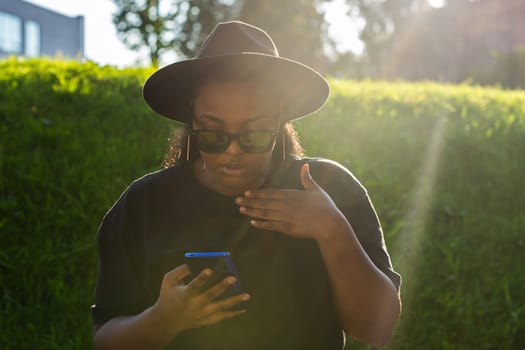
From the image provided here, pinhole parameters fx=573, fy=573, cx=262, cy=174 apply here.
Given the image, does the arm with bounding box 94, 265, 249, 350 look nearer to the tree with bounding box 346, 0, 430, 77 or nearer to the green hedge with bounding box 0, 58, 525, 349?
the green hedge with bounding box 0, 58, 525, 349

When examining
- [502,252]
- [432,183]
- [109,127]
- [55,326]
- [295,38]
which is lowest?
[55,326]

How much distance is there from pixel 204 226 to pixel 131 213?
12.2 inches

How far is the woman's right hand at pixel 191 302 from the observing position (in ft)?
5.84

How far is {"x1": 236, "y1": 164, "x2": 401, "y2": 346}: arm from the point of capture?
6.21ft

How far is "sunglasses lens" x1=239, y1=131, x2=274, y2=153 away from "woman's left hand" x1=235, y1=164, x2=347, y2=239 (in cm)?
24

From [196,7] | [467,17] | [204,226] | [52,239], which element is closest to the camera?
[204,226]

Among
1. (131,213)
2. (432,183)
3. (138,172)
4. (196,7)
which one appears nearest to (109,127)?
(138,172)

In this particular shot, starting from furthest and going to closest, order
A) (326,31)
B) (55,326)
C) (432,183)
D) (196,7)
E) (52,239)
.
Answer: (326,31)
(196,7)
(432,183)
(52,239)
(55,326)

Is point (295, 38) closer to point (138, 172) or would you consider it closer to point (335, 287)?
point (138, 172)

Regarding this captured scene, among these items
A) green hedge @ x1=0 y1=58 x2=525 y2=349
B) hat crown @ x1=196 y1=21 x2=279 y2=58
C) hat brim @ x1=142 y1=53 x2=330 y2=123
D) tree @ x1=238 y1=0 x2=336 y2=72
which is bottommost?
green hedge @ x1=0 y1=58 x2=525 y2=349

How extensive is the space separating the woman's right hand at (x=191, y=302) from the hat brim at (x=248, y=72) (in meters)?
0.77

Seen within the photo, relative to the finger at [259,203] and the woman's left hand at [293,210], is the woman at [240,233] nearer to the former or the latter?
the woman's left hand at [293,210]

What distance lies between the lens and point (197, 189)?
229 centimetres

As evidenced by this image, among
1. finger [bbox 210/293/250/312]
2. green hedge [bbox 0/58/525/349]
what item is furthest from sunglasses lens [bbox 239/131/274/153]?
green hedge [bbox 0/58/525/349]
